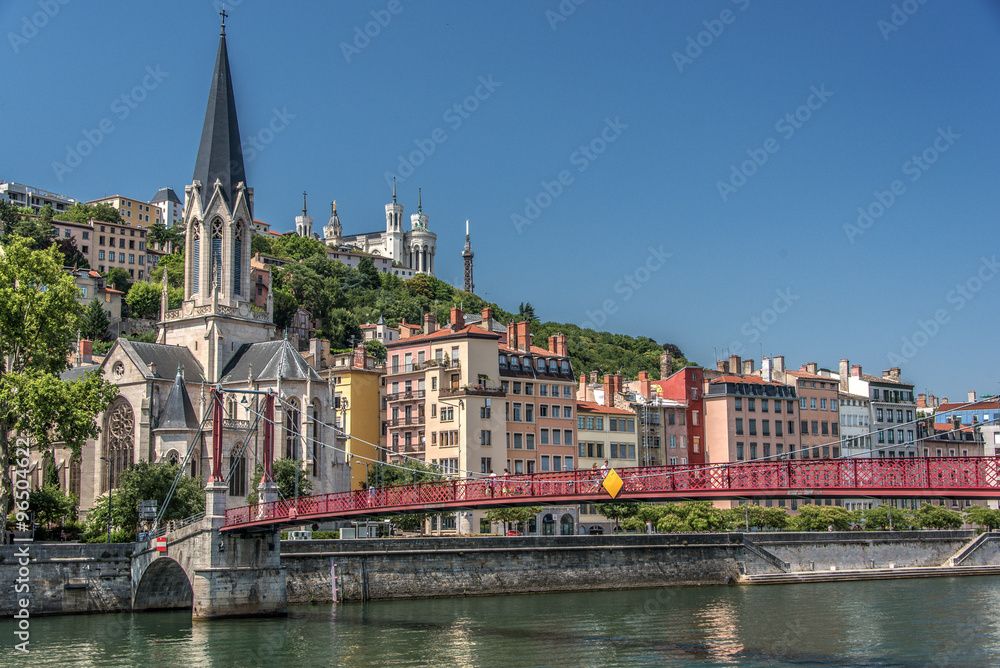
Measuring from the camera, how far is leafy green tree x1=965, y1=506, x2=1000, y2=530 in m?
71.9

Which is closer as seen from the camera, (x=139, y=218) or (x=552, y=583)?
(x=552, y=583)

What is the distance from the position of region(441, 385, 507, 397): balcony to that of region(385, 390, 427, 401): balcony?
195 centimetres

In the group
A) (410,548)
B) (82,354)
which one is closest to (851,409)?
(410,548)

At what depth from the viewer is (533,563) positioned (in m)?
50.4

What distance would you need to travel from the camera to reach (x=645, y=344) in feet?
481

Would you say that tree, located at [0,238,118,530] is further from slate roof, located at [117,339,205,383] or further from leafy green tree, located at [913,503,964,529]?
leafy green tree, located at [913,503,964,529]

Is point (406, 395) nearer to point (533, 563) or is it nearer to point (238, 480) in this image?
point (238, 480)

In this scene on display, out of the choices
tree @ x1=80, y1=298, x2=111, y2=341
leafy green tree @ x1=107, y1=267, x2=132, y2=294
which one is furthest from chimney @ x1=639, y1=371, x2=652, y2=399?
leafy green tree @ x1=107, y1=267, x2=132, y2=294

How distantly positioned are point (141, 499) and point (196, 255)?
2209 cm

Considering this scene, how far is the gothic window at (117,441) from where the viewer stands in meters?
58.3

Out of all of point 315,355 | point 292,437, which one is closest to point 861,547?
point 292,437

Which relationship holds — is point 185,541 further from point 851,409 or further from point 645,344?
point 645,344

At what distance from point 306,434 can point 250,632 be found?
2446cm

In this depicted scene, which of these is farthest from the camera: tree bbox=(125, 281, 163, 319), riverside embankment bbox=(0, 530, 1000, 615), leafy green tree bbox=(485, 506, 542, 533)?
tree bbox=(125, 281, 163, 319)
